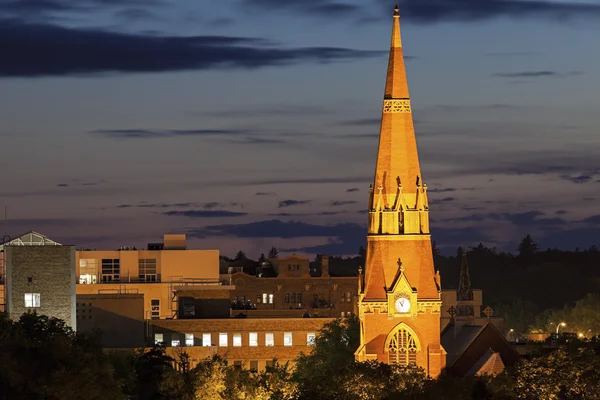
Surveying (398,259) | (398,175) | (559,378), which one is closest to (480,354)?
(398,259)

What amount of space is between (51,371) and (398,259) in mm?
42403

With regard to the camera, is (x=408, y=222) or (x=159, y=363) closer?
(x=408, y=222)

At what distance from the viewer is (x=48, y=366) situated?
146 metres

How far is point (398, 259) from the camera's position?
17838cm

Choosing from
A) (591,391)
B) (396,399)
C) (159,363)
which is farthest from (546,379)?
(159,363)

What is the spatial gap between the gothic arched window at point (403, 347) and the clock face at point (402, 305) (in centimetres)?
168

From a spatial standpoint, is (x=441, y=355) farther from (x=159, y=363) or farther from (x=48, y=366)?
(x=48, y=366)

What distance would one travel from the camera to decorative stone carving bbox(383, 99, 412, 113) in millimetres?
179125

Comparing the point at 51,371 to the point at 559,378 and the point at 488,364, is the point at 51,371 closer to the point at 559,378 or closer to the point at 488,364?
the point at 559,378

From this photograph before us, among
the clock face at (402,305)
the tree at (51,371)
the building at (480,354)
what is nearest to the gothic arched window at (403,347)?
the clock face at (402,305)

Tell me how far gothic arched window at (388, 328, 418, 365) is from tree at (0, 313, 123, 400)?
3244cm

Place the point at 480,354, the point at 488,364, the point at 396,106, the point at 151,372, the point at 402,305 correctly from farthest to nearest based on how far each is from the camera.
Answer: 1. the point at 480,354
2. the point at 151,372
3. the point at 488,364
4. the point at 396,106
5. the point at 402,305

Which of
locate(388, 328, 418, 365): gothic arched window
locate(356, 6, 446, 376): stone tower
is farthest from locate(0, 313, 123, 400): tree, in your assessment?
locate(388, 328, 418, 365): gothic arched window

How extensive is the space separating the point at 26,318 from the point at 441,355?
1416 inches
